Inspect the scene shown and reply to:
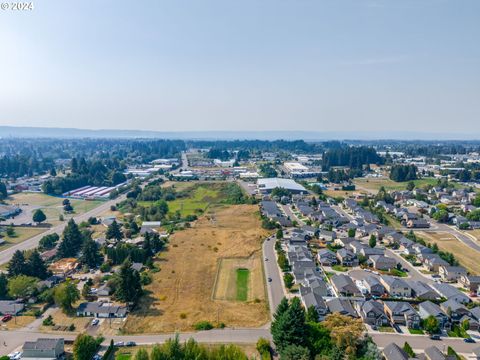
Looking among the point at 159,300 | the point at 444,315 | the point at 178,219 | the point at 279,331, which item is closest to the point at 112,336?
the point at 159,300

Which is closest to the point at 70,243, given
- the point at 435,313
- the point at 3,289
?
the point at 3,289

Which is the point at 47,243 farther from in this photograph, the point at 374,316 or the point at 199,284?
the point at 374,316

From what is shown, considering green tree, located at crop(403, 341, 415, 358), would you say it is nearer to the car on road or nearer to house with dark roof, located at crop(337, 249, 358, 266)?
house with dark roof, located at crop(337, 249, 358, 266)

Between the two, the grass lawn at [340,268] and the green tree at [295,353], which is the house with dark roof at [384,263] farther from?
the green tree at [295,353]

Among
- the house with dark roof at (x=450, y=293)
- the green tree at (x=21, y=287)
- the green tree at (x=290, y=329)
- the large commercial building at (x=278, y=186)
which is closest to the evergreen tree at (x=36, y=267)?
the green tree at (x=21, y=287)

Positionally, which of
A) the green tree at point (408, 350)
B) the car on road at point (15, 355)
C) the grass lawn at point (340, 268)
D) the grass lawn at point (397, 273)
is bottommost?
the car on road at point (15, 355)

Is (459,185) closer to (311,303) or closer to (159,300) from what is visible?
(311,303)

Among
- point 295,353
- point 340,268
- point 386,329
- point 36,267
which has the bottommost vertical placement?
point 340,268
